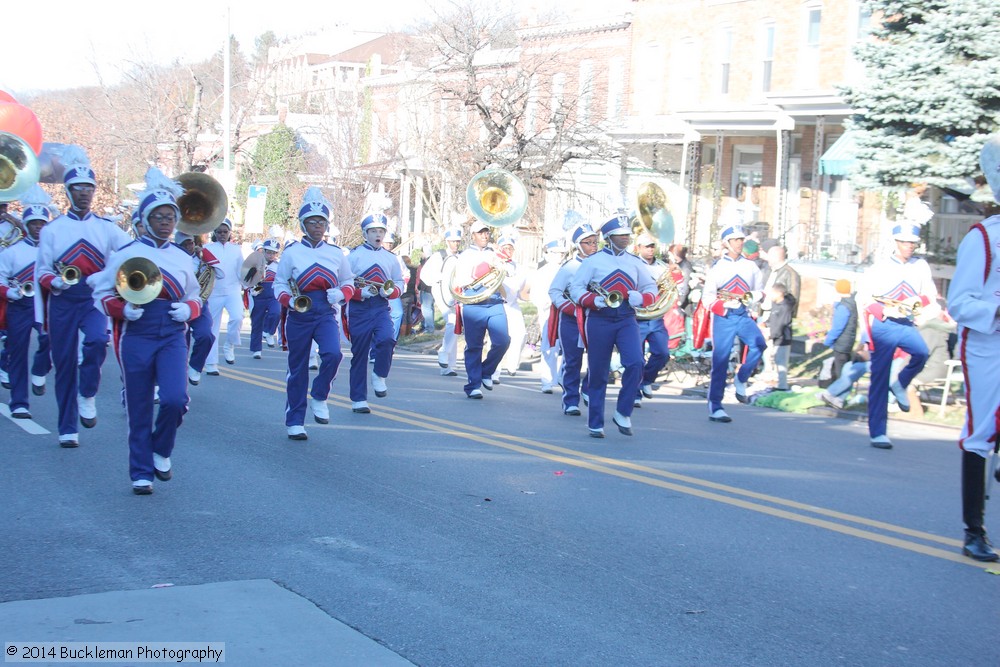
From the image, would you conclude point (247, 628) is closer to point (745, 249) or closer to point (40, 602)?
Answer: point (40, 602)

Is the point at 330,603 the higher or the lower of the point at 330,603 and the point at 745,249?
the lower

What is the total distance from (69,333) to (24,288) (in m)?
1.73

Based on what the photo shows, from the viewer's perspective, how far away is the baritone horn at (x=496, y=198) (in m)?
15.4

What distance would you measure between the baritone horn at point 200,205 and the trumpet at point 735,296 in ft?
18.6

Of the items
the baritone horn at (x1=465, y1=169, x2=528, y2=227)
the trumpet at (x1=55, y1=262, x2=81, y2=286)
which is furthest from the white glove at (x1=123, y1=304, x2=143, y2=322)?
the baritone horn at (x1=465, y1=169, x2=528, y2=227)

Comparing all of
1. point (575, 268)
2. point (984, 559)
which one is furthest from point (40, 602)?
point (575, 268)

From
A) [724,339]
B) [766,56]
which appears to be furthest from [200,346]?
[766,56]

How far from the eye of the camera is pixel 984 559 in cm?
656

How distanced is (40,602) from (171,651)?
3.43ft

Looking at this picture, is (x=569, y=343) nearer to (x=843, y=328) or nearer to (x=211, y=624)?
(x=843, y=328)

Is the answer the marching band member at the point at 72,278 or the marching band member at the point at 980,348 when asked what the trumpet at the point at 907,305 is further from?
the marching band member at the point at 72,278

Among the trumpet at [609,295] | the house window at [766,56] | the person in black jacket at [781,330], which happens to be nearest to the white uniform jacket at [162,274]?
the trumpet at [609,295]

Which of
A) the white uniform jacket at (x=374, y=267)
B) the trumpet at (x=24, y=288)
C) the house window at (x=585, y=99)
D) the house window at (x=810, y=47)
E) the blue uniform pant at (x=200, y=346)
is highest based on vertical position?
the house window at (x=810, y=47)

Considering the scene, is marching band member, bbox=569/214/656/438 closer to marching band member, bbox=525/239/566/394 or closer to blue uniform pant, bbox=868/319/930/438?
blue uniform pant, bbox=868/319/930/438
